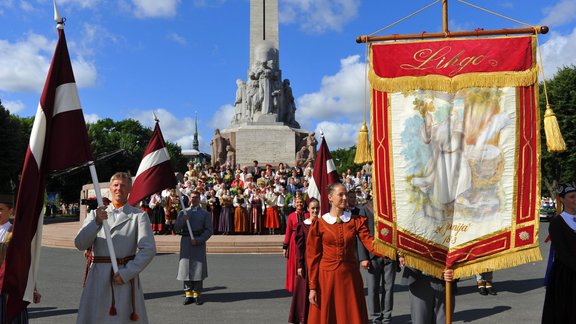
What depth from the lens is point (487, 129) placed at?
509 centimetres

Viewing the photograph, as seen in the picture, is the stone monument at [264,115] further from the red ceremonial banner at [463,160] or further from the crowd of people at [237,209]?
the red ceremonial banner at [463,160]

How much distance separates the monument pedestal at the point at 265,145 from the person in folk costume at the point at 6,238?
26.6 metres

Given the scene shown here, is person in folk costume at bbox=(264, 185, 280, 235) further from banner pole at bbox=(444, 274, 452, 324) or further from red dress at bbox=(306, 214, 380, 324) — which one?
banner pole at bbox=(444, 274, 452, 324)

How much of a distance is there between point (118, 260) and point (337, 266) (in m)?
2.12

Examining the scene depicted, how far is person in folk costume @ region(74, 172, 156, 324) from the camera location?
14.1ft

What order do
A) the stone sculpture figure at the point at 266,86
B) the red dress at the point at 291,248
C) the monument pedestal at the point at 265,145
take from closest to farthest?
1. the red dress at the point at 291,248
2. the monument pedestal at the point at 265,145
3. the stone sculpture figure at the point at 266,86

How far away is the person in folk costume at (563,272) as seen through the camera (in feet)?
16.5

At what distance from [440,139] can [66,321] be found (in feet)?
18.8

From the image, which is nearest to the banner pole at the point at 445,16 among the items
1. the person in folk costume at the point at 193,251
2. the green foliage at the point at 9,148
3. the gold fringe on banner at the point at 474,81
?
the gold fringe on banner at the point at 474,81

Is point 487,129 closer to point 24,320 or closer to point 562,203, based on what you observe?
point 562,203

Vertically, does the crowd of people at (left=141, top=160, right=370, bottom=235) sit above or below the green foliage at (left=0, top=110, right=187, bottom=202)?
below

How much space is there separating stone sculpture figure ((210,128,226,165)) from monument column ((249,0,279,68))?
257 inches

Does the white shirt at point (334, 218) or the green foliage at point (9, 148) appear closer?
the white shirt at point (334, 218)

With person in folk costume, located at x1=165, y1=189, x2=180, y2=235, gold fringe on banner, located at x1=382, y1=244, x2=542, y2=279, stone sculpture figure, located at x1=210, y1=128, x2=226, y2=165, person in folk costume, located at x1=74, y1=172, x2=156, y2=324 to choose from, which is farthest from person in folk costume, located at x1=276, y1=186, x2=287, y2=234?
person in folk costume, located at x1=74, y1=172, x2=156, y2=324
